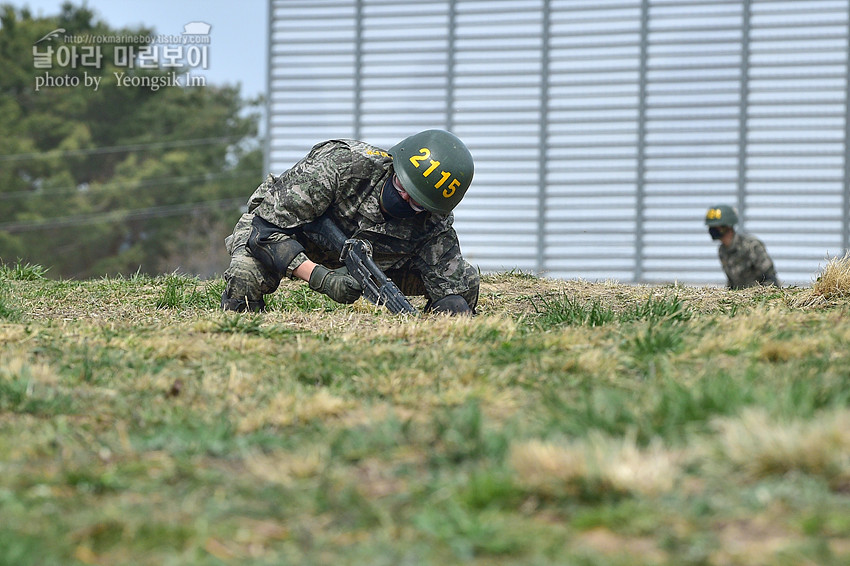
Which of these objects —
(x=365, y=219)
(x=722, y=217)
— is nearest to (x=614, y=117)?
(x=722, y=217)

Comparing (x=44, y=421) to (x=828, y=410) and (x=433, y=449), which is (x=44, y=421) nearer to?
(x=433, y=449)

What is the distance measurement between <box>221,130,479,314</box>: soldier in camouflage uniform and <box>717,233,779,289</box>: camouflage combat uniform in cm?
743

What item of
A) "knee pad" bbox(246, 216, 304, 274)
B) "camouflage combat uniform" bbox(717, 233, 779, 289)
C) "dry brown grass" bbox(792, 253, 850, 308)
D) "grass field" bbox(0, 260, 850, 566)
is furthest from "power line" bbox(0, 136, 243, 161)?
"dry brown grass" bbox(792, 253, 850, 308)

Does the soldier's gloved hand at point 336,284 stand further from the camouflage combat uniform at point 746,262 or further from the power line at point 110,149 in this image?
the power line at point 110,149

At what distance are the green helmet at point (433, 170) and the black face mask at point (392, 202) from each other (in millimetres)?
153

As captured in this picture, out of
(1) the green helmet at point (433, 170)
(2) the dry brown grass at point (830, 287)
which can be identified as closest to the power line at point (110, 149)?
Answer: (1) the green helmet at point (433, 170)

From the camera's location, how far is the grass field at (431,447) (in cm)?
237

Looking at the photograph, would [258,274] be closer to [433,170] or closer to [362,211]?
[362,211]

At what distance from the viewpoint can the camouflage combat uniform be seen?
1320 cm

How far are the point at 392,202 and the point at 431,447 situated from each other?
3523 mm

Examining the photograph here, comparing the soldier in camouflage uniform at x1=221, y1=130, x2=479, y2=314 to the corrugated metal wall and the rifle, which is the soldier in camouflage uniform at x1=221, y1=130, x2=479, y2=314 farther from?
the corrugated metal wall

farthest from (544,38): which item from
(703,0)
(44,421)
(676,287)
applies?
(44,421)

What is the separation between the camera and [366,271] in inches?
243

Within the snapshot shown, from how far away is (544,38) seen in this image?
68.8 ft
